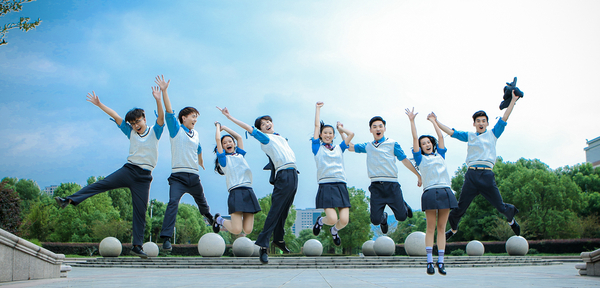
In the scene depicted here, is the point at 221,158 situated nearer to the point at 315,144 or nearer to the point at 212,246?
the point at 315,144

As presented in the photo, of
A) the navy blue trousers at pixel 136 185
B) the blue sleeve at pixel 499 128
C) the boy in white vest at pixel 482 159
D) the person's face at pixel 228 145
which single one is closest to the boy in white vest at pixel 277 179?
the person's face at pixel 228 145

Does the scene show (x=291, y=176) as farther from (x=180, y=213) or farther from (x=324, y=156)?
(x=180, y=213)

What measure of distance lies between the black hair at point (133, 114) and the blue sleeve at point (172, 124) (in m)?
0.65

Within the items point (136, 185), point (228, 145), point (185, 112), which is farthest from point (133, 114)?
point (228, 145)

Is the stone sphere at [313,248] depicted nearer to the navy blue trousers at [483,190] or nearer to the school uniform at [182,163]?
the navy blue trousers at [483,190]

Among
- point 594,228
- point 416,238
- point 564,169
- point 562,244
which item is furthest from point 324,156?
point 564,169

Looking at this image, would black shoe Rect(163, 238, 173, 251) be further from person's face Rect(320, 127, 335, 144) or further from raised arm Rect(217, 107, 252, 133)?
person's face Rect(320, 127, 335, 144)

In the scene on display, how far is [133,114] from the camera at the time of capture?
890 centimetres

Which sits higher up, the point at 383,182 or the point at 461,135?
the point at 461,135

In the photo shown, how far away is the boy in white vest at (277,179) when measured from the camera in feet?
29.4

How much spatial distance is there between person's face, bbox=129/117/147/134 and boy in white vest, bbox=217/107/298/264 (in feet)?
5.71

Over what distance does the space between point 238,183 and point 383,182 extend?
3655 millimetres

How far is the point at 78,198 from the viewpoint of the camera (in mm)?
7980

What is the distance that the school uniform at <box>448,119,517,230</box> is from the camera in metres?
10.1
